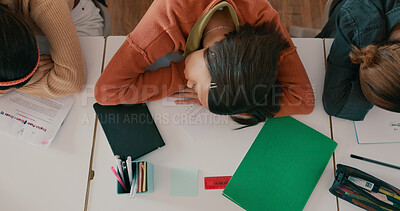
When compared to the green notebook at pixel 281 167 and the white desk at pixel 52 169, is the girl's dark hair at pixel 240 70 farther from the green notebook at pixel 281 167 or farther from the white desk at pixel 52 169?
the white desk at pixel 52 169

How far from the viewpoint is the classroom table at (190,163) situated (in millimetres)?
1029

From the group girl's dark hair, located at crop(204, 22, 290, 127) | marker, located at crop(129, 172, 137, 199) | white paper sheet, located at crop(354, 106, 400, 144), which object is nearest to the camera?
girl's dark hair, located at crop(204, 22, 290, 127)

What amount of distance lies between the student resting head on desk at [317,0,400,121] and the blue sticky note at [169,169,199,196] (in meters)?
0.55

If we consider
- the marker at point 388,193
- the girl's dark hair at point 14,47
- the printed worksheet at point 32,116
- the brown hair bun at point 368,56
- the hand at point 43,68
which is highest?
the girl's dark hair at point 14,47

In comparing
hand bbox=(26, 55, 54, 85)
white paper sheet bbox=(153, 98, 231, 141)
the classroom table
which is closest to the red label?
the classroom table

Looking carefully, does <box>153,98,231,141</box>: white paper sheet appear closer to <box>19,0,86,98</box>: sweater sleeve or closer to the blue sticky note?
the blue sticky note

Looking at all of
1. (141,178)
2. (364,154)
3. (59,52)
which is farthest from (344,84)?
(59,52)

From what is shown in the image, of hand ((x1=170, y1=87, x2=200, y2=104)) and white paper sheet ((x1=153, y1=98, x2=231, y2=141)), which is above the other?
hand ((x1=170, y1=87, x2=200, y2=104))

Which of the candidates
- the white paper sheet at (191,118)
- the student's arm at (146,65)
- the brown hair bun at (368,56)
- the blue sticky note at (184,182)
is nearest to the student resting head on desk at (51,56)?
the student's arm at (146,65)

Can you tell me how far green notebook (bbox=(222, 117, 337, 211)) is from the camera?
3.37ft

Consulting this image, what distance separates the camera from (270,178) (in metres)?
1.04

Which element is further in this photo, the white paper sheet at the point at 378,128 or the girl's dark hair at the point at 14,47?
the white paper sheet at the point at 378,128

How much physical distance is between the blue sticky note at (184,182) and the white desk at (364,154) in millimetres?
508

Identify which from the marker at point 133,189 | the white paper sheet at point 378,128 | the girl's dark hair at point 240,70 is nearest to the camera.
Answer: the girl's dark hair at point 240,70
